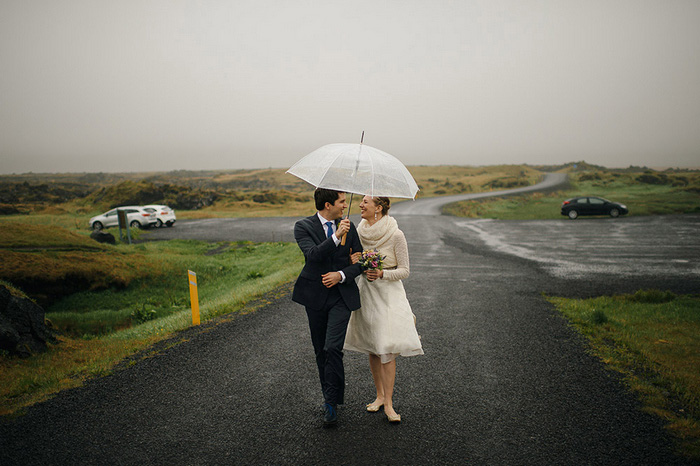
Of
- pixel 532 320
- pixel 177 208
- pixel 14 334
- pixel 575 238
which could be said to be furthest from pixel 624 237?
pixel 177 208

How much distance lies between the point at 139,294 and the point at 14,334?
6142 mm

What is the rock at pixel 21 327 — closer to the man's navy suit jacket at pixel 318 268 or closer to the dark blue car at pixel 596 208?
the man's navy suit jacket at pixel 318 268

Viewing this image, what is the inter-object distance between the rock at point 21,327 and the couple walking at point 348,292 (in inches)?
191

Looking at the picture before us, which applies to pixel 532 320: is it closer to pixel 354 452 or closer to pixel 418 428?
pixel 418 428

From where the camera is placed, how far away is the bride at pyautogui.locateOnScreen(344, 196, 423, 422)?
156 inches

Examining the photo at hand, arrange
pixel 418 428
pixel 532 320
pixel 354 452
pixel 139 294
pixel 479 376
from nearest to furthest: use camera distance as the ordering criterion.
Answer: pixel 354 452, pixel 418 428, pixel 479 376, pixel 532 320, pixel 139 294

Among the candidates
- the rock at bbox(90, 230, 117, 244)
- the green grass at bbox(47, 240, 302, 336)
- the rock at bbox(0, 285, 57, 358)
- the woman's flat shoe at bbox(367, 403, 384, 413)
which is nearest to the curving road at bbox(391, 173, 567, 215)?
the green grass at bbox(47, 240, 302, 336)

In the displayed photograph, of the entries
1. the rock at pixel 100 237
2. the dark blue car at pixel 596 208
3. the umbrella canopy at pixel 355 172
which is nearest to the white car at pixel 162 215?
the rock at pixel 100 237

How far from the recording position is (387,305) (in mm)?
4023

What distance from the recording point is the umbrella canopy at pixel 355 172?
12.0 ft

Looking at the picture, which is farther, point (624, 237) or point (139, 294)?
point (624, 237)

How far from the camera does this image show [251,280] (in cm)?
1259

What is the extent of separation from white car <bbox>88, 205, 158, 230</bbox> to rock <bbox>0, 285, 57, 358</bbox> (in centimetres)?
2292

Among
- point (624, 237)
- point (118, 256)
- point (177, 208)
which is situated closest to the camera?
point (118, 256)
